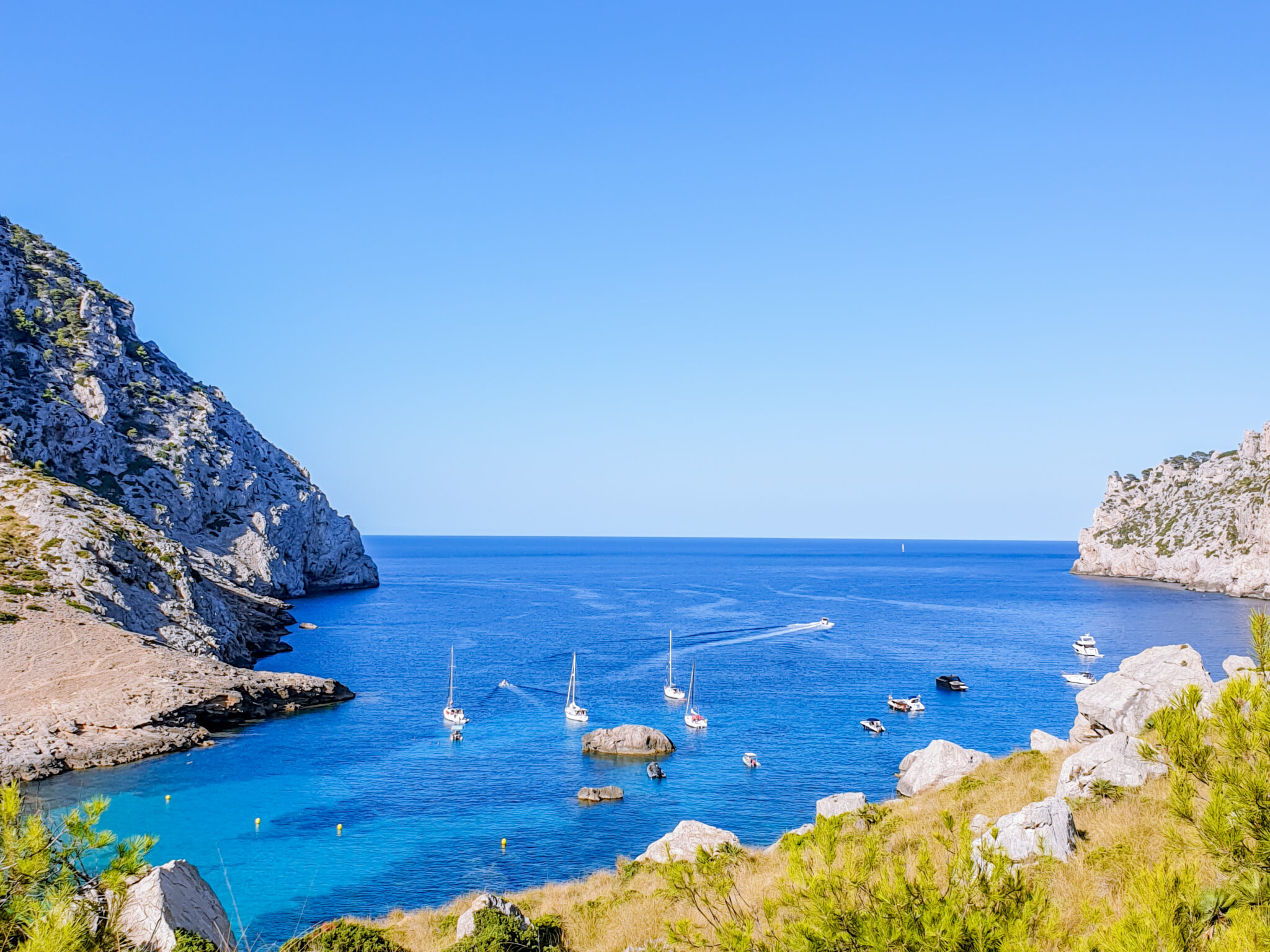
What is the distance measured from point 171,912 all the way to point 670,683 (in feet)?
215

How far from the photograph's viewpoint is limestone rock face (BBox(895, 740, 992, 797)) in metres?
40.9

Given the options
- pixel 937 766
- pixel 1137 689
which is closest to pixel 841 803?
pixel 937 766

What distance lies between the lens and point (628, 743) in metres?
55.4

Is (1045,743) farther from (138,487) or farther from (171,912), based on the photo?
(138,487)

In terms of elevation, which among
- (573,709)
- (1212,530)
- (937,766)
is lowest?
(573,709)

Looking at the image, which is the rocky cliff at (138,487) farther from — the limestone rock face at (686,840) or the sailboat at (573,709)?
the limestone rock face at (686,840)

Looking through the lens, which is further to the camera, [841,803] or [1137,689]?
[841,803]

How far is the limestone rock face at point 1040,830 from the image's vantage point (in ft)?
51.1

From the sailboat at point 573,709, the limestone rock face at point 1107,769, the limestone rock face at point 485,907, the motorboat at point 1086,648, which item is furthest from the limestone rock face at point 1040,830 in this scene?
the motorboat at point 1086,648

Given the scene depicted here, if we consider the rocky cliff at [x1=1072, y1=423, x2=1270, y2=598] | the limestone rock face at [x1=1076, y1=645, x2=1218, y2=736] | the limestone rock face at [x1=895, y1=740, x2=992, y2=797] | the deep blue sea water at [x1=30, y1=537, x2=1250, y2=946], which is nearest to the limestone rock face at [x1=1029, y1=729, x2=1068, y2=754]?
the limestone rock face at [x1=895, y1=740, x2=992, y2=797]

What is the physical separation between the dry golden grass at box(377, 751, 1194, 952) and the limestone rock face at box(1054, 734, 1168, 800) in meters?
0.77

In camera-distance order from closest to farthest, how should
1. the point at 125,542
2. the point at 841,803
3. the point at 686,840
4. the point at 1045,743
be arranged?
the point at 686,840
the point at 841,803
the point at 1045,743
the point at 125,542

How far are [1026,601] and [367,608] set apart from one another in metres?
121

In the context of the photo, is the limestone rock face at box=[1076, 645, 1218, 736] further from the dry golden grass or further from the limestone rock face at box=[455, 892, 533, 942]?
the limestone rock face at box=[455, 892, 533, 942]
